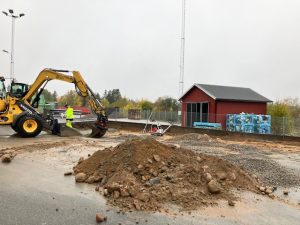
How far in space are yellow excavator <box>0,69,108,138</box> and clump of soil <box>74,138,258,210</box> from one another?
360 inches

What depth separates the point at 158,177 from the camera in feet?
24.7

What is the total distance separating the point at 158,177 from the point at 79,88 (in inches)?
493

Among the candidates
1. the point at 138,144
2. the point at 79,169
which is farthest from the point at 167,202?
the point at 79,169

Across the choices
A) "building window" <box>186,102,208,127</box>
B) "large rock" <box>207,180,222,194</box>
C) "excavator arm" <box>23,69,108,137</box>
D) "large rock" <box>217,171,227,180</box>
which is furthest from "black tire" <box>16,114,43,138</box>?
"building window" <box>186,102,208,127</box>

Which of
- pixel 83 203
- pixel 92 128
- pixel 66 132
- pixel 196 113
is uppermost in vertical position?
pixel 196 113

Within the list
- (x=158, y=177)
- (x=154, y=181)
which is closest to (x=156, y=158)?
(x=158, y=177)

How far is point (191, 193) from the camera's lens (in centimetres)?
701

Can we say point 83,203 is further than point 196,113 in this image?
No

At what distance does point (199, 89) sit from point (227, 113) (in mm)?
3503

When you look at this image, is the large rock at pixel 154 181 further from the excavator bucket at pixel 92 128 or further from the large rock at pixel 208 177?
the excavator bucket at pixel 92 128

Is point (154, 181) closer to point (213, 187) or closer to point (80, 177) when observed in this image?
point (213, 187)

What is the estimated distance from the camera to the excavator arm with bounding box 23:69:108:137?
61.3ft

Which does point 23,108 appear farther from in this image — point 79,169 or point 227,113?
point 227,113

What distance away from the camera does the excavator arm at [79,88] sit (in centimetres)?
1867
